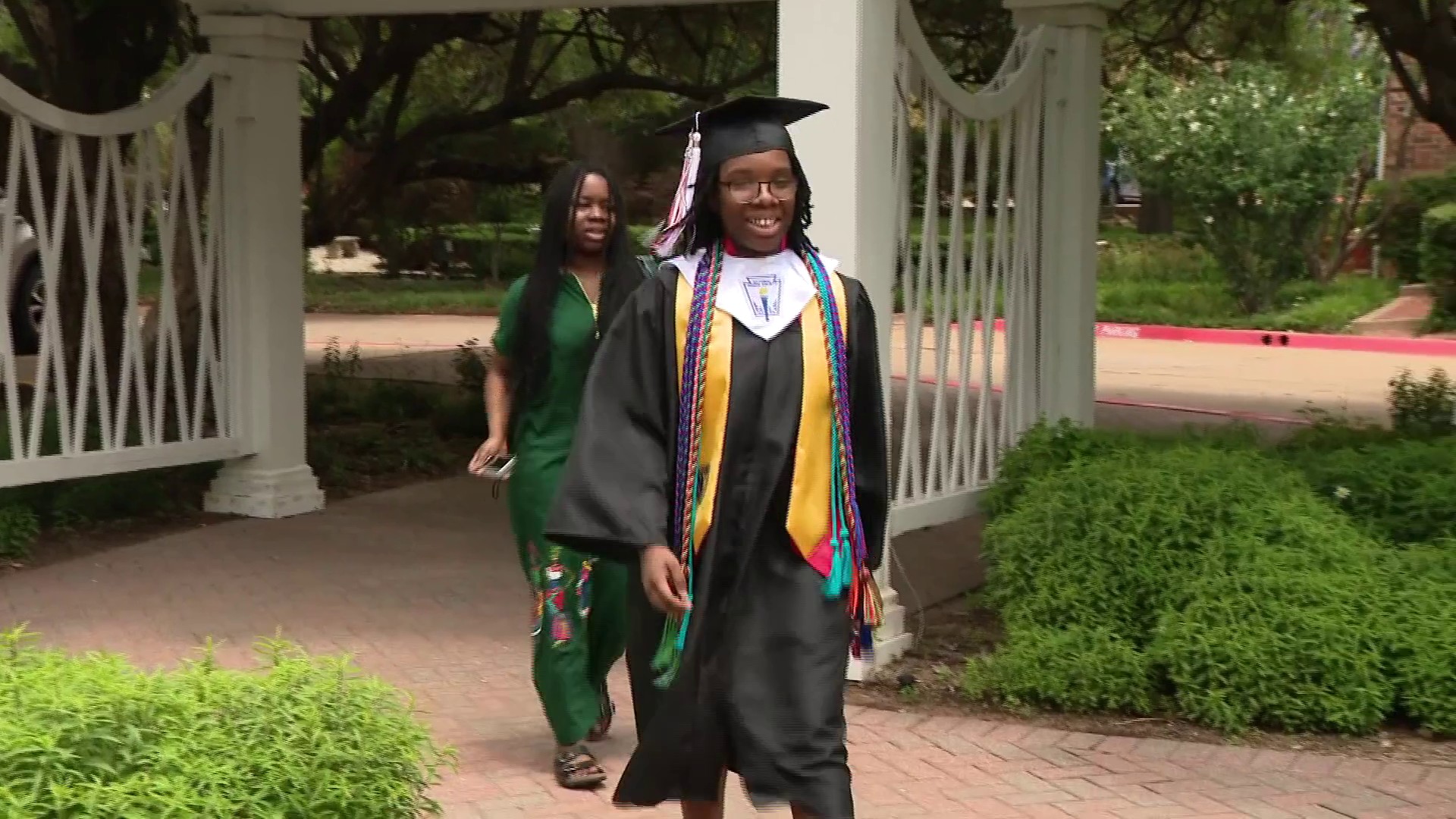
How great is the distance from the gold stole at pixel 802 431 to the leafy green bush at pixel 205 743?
78cm

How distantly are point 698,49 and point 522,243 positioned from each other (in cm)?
1843

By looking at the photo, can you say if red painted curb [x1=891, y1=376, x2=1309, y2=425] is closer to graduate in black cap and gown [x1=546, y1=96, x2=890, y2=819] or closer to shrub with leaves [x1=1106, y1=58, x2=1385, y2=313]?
shrub with leaves [x1=1106, y1=58, x2=1385, y2=313]

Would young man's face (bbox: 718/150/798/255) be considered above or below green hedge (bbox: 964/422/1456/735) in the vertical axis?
above

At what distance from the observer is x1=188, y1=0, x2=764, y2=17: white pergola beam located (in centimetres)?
Result: 833

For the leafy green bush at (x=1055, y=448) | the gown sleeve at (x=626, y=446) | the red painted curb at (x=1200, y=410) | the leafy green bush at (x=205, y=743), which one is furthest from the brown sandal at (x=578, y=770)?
the red painted curb at (x=1200, y=410)

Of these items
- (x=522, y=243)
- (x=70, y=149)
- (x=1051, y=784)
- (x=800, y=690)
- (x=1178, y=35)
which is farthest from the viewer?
(x=522, y=243)

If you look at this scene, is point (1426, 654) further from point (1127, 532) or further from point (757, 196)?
point (757, 196)

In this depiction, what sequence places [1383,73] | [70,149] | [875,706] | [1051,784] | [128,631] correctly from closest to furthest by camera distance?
[1051,784] → [875,706] → [128,631] → [70,149] → [1383,73]

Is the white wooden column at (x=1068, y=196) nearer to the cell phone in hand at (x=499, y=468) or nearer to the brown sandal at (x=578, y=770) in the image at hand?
the cell phone in hand at (x=499, y=468)

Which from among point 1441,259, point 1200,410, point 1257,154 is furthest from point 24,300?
point 1441,259

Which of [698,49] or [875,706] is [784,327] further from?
[698,49]

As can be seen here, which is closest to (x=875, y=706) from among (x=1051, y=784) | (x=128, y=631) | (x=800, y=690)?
(x=1051, y=784)

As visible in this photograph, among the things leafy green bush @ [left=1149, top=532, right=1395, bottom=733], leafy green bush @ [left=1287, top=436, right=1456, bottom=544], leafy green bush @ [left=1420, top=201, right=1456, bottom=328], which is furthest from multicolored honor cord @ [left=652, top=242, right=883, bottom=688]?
leafy green bush @ [left=1420, top=201, right=1456, bottom=328]

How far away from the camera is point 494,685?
6.26m
